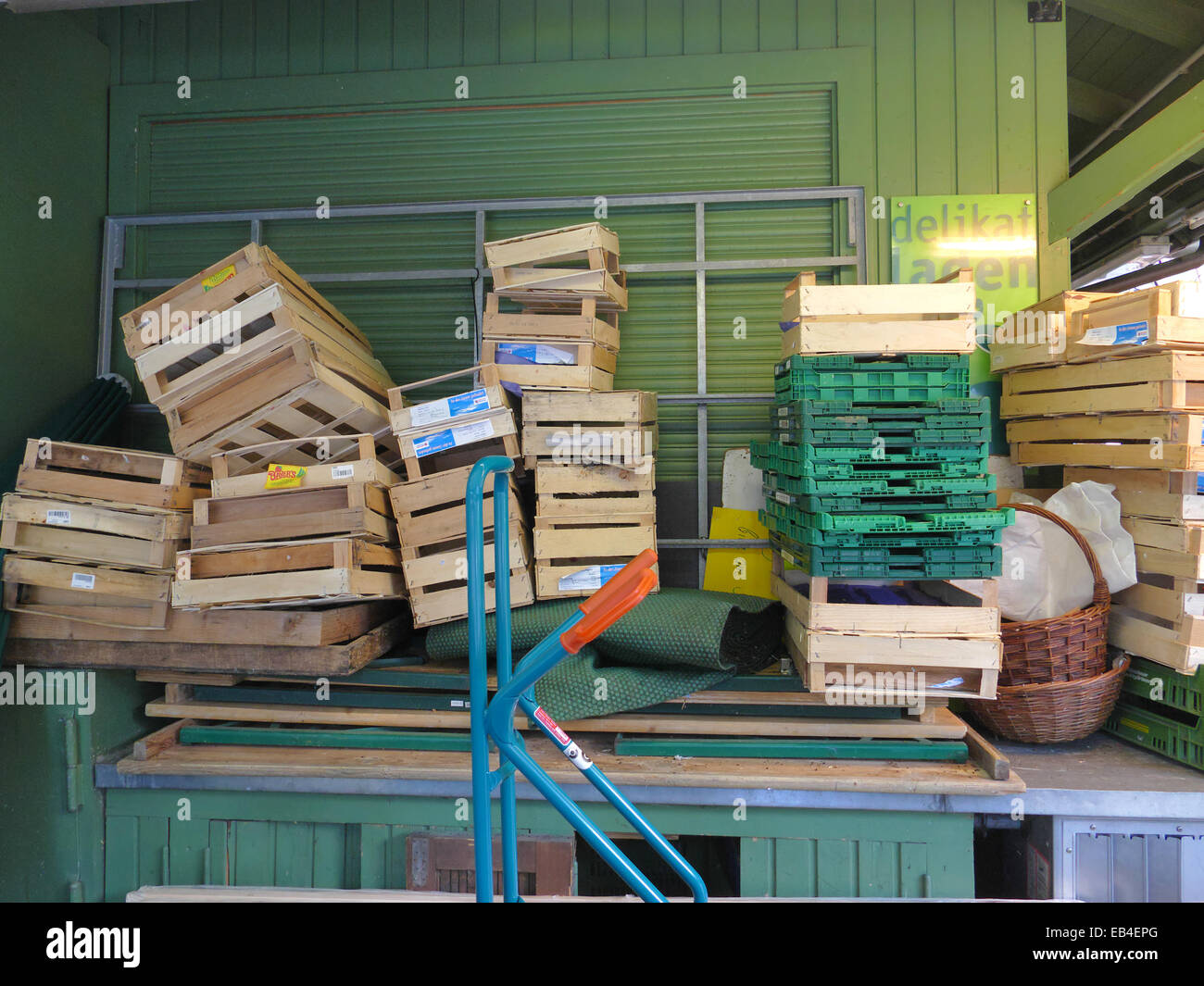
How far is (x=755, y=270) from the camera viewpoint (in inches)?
210

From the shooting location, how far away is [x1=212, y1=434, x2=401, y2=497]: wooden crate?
3.84 meters

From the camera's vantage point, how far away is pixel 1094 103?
7.61 metres

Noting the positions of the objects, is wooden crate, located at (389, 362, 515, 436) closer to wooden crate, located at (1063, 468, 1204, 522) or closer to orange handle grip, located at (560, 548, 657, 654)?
orange handle grip, located at (560, 548, 657, 654)

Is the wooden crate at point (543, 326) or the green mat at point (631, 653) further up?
the wooden crate at point (543, 326)

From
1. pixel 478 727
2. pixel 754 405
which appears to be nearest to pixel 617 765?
pixel 478 727

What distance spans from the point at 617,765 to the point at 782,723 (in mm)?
831

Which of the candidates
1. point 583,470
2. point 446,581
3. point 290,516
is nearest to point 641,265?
point 583,470

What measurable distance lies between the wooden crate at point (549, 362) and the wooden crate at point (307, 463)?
0.83 metres

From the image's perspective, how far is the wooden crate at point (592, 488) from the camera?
409 cm

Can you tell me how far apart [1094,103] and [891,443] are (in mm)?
6258

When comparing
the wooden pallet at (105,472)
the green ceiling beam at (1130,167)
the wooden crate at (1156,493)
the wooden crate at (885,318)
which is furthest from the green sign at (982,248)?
the wooden pallet at (105,472)

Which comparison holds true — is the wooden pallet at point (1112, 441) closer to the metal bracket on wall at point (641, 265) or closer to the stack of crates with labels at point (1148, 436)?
the stack of crates with labels at point (1148, 436)

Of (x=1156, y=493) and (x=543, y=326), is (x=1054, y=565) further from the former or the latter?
(x=543, y=326)

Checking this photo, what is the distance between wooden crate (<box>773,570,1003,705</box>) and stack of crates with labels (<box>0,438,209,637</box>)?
3062 mm
